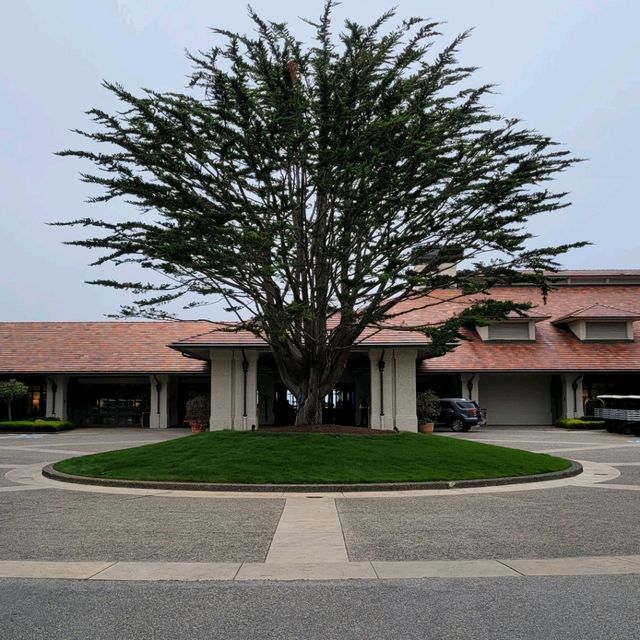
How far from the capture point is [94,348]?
3850cm

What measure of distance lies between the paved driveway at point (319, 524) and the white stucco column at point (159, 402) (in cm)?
2138

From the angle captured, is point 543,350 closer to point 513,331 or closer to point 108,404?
point 513,331

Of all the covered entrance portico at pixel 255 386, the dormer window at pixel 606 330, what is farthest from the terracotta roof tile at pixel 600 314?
the covered entrance portico at pixel 255 386

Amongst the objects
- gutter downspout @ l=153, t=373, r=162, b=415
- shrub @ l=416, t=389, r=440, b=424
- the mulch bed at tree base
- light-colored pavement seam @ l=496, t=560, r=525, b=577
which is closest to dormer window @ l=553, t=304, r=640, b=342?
shrub @ l=416, t=389, r=440, b=424

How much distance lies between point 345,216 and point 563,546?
33.1 feet

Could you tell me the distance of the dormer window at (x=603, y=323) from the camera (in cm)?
3738

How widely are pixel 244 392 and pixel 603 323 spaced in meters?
21.4

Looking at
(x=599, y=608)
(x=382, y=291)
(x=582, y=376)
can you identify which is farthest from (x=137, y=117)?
(x=582, y=376)

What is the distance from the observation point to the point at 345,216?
16594 mm

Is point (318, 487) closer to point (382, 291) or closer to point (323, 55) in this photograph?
point (382, 291)

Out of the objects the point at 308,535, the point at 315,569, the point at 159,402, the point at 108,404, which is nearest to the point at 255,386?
the point at 159,402

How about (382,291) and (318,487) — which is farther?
(382,291)

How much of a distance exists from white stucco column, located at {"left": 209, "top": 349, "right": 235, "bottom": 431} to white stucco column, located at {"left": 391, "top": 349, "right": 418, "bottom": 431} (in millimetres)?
6885

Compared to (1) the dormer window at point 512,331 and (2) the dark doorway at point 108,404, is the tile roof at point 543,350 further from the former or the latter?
(2) the dark doorway at point 108,404
